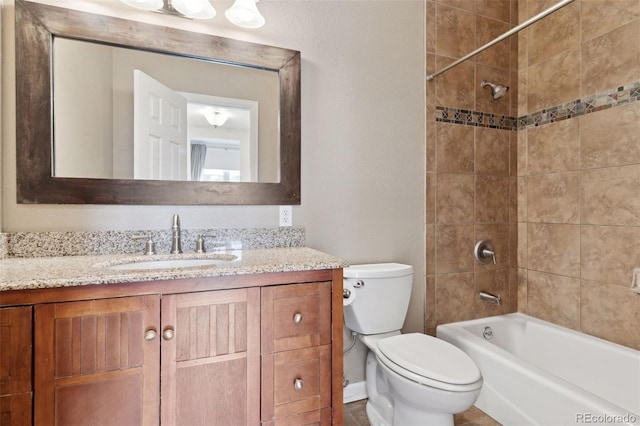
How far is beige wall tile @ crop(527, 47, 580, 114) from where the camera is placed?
1.92 metres

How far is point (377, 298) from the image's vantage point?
5.21 ft

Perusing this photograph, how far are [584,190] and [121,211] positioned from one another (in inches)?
96.2

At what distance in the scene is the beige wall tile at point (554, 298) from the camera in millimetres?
1924

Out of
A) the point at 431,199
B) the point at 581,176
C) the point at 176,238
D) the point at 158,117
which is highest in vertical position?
the point at 158,117

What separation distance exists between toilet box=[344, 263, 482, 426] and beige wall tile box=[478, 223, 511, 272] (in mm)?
687

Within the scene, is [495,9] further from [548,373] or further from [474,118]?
[548,373]

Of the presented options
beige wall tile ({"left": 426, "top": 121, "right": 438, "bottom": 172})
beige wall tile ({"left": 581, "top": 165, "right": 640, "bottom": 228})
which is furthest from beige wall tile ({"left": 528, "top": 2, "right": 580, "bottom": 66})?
beige wall tile ({"left": 426, "top": 121, "right": 438, "bottom": 172})

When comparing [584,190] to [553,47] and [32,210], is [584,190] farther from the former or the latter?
[32,210]

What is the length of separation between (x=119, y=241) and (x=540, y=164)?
2.44m

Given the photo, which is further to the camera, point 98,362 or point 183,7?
point 183,7

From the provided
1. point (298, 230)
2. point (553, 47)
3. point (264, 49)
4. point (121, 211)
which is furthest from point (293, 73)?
point (553, 47)
